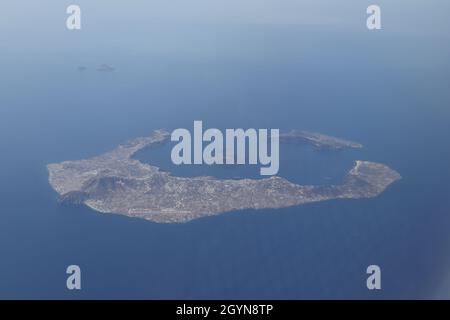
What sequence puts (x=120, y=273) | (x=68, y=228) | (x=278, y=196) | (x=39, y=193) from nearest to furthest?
1. (x=120, y=273)
2. (x=68, y=228)
3. (x=278, y=196)
4. (x=39, y=193)

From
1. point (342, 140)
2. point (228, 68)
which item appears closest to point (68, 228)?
point (228, 68)

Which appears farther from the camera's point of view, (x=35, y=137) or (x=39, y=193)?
(x=35, y=137)
